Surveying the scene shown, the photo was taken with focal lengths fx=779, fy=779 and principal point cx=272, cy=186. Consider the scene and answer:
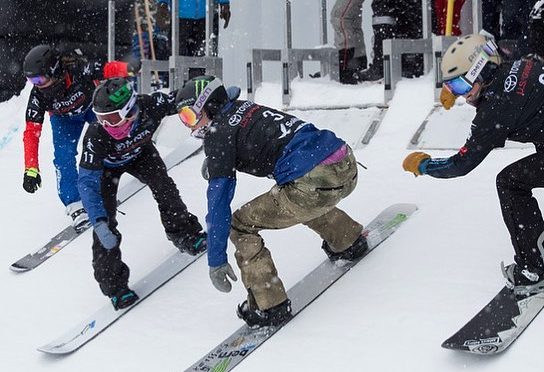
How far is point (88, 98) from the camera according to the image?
6.95 metres

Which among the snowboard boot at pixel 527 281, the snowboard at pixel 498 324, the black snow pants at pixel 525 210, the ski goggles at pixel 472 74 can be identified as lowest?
the snowboard at pixel 498 324

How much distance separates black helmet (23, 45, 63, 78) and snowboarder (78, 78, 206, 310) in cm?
126

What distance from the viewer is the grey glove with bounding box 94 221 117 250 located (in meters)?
5.12

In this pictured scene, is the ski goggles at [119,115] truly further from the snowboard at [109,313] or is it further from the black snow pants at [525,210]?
the black snow pants at [525,210]

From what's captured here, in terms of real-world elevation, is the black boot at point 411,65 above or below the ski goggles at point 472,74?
below

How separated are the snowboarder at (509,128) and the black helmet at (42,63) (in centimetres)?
375

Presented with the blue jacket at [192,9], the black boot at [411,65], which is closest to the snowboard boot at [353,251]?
the black boot at [411,65]

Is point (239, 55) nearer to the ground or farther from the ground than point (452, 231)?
farther from the ground

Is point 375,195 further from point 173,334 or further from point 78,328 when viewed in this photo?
point 78,328

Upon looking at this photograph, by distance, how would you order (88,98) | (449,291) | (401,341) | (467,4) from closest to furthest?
(401,341) < (449,291) < (88,98) < (467,4)

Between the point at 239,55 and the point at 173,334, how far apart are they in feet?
28.0

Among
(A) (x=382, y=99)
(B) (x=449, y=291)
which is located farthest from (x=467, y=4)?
(B) (x=449, y=291)

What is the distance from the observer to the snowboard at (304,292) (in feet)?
14.6

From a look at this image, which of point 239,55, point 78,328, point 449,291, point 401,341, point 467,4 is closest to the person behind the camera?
point 401,341
